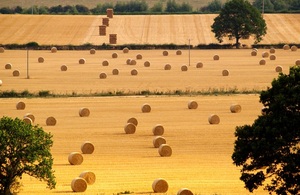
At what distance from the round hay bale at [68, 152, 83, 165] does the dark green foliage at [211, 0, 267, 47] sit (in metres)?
63.9

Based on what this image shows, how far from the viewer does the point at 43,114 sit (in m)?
56.5

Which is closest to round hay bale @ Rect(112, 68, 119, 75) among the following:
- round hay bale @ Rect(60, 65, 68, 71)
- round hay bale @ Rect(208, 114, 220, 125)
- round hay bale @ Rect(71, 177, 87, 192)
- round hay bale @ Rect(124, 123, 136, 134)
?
round hay bale @ Rect(60, 65, 68, 71)

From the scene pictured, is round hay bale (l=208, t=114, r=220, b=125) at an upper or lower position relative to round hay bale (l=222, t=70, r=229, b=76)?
upper

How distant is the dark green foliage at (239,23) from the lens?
4072 inches

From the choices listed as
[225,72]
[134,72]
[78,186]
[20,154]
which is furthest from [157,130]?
[134,72]

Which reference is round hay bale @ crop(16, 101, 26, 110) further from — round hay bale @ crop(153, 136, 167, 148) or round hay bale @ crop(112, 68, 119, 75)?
round hay bale @ crop(112, 68, 119, 75)

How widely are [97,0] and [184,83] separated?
84.2 m

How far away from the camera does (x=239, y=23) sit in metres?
103

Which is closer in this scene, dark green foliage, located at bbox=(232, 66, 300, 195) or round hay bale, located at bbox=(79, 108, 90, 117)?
dark green foliage, located at bbox=(232, 66, 300, 195)

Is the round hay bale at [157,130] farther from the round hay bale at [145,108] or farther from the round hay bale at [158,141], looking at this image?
the round hay bale at [145,108]

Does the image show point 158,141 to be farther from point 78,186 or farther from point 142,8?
point 142,8

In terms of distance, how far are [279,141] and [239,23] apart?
244 feet

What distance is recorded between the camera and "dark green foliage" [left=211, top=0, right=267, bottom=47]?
10344 centimetres

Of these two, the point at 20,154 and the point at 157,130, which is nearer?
the point at 20,154
